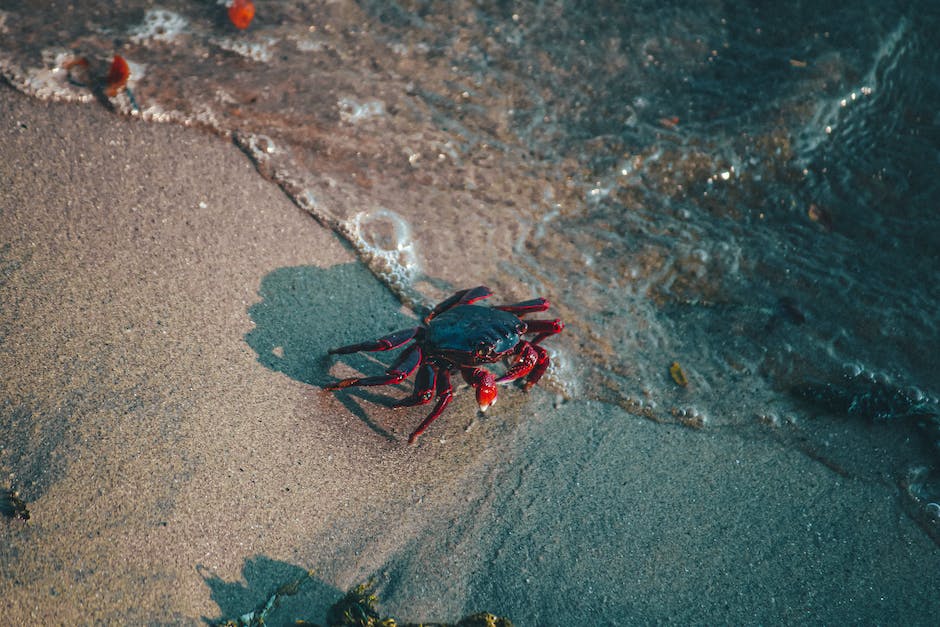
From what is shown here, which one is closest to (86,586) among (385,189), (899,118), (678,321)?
(385,189)

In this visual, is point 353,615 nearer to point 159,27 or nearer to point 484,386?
point 484,386

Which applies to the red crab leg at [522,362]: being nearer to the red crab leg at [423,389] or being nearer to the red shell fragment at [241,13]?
the red crab leg at [423,389]

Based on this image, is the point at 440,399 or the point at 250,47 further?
the point at 250,47

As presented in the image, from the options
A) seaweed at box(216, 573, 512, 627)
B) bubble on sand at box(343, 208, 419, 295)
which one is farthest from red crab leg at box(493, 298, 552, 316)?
seaweed at box(216, 573, 512, 627)

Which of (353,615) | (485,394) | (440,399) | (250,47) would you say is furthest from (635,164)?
(353,615)

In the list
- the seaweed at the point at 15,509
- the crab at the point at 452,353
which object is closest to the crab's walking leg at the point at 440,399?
the crab at the point at 452,353

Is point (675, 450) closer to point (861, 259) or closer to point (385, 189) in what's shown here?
point (861, 259)
